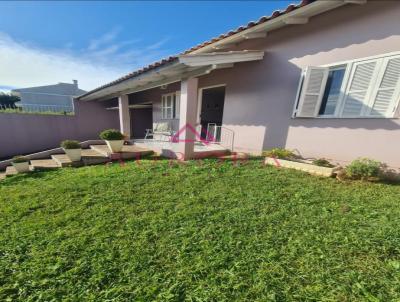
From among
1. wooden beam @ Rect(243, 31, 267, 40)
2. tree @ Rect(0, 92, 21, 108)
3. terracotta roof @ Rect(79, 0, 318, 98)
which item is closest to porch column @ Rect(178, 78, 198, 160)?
terracotta roof @ Rect(79, 0, 318, 98)

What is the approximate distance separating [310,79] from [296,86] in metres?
0.39

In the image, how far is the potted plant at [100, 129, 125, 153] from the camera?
6.08m

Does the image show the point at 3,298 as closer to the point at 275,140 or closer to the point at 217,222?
the point at 217,222

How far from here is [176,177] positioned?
434cm

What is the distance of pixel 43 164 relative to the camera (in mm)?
6516

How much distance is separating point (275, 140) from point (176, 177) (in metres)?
3.32

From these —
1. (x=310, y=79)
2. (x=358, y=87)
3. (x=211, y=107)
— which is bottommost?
(x=211, y=107)

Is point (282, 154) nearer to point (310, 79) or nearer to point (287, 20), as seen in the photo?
point (310, 79)

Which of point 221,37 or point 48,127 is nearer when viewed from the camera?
point 221,37

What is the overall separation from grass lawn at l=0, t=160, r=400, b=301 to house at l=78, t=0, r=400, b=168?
4.18 ft

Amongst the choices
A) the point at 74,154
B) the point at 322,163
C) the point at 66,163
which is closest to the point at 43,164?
the point at 66,163

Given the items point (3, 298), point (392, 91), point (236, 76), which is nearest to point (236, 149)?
point (236, 76)

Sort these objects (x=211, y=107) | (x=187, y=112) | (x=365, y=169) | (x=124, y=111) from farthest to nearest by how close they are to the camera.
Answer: (x=211, y=107)
(x=124, y=111)
(x=187, y=112)
(x=365, y=169)

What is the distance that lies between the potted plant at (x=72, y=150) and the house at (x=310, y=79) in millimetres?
3002
